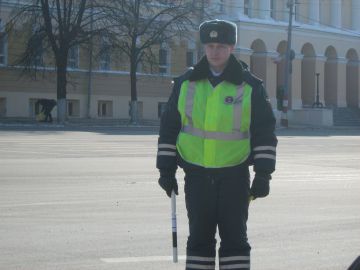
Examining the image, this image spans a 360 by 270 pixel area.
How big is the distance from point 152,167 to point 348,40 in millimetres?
51343

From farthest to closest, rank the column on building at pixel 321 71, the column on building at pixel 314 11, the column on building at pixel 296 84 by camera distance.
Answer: the column on building at pixel 314 11 → the column on building at pixel 321 71 → the column on building at pixel 296 84

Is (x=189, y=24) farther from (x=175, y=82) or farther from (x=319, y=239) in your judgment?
(x=175, y=82)

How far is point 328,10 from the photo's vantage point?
69500 millimetres

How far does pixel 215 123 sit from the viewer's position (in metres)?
6.02

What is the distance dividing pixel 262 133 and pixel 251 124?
0.11 m

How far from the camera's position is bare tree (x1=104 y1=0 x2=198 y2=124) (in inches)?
1900

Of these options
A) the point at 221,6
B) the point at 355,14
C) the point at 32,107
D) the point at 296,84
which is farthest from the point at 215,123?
the point at 355,14

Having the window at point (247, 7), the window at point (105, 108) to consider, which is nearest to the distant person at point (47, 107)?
the window at point (105, 108)

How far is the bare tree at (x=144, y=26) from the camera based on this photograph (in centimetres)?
4825

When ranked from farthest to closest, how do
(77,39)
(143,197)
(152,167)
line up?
(77,39), (152,167), (143,197)

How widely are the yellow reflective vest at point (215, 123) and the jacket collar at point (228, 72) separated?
3 centimetres

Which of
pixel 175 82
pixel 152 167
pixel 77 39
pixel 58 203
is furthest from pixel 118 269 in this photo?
pixel 77 39

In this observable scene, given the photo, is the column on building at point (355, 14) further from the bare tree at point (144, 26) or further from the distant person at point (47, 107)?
the distant person at point (47, 107)

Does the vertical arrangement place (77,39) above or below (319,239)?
above
